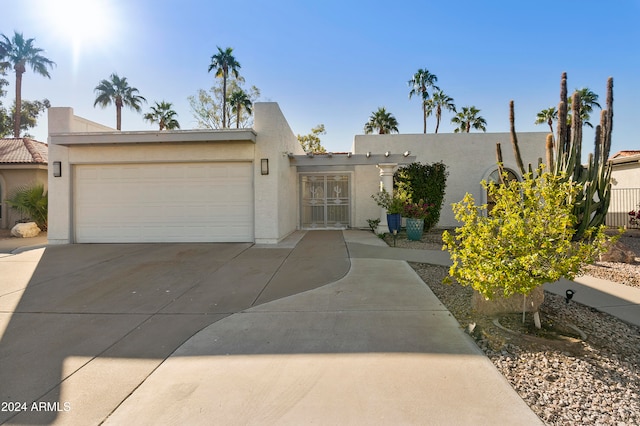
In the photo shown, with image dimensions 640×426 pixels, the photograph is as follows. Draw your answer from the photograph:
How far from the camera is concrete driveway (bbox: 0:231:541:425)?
7.83ft

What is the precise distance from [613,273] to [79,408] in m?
8.19

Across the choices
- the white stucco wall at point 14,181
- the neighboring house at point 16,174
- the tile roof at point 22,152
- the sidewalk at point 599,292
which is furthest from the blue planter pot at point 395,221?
the white stucco wall at point 14,181

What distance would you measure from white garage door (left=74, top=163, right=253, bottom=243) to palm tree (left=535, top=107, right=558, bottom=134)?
25.9 meters

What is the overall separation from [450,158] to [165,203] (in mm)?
11811

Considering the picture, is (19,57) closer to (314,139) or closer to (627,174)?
(314,139)

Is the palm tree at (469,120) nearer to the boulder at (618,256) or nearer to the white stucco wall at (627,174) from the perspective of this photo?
the white stucco wall at (627,174)

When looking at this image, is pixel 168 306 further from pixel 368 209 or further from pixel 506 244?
pixel 368 209

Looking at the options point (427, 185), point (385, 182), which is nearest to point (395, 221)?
point (385, 182)

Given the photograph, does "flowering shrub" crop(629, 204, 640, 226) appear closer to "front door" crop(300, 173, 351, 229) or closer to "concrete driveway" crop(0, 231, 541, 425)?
"front door" crop(300, 173, 351, 229)

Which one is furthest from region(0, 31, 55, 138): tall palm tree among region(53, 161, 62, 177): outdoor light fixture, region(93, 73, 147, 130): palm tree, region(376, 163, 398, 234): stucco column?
A: region(376, 163, 398, 234): stucco column

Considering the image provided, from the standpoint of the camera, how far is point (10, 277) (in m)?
6.25

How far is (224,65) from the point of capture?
94.5 ft

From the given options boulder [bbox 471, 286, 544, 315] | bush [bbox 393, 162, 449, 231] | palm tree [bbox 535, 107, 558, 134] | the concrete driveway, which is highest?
palm tree [bbox 535, 107, 558, 134]

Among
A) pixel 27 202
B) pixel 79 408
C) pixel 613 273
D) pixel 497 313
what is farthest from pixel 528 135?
pixel 27 202
